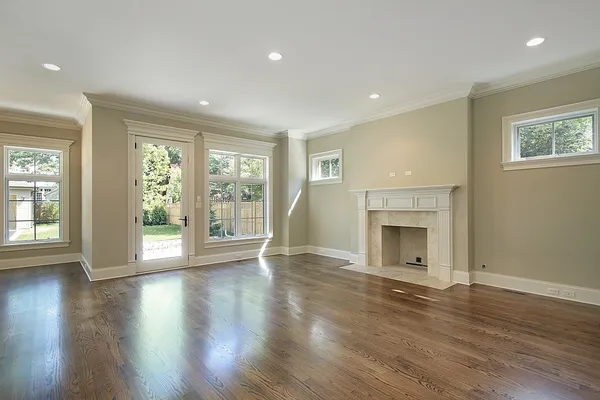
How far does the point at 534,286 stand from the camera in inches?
160

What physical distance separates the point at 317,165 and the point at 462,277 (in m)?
4.03

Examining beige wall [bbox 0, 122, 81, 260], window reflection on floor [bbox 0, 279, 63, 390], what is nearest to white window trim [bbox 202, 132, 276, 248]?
window reflection on floor [bbox 0, 279, 63, 390]

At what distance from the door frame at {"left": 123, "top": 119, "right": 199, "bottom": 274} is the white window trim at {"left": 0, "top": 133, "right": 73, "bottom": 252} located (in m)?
2.18

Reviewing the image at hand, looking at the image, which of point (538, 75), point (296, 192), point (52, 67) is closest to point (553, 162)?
point (538, 75)

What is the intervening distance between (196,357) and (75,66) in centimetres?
375

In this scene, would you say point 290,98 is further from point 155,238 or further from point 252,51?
point 155,238

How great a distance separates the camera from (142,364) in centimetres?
231

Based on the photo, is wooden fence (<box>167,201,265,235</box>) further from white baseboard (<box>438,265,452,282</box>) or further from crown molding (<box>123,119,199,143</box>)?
white baseboard (<box>438,265,452,282</box>)

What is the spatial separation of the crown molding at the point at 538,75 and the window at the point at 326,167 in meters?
2.95

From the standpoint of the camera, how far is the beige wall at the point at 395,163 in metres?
4.62

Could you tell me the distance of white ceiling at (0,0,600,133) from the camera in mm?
2693

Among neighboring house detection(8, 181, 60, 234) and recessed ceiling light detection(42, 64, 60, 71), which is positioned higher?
recessed ceiling light detection(42, 64, 60, 71)

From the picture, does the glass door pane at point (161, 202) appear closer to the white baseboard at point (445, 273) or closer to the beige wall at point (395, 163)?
the beige wall at point (395, 163)

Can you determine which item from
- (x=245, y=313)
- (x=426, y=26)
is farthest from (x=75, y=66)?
(x=426, y=26)
